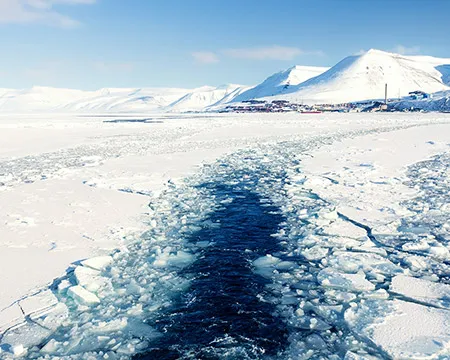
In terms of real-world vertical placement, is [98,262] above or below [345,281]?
above

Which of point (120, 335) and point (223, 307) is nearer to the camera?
point (120, 335)

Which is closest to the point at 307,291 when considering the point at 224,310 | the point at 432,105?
the point at 224,310

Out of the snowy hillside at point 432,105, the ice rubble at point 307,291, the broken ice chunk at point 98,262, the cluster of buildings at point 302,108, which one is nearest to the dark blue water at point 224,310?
the ice rubble at point 307,291

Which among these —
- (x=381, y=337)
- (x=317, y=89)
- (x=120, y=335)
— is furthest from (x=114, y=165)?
(x=317, y=89)

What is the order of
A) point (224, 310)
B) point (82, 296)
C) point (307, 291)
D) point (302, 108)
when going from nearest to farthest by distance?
1. point (224, 310)
2. point (82, 296)
3. point (307, 291)
4. point (302, 108)

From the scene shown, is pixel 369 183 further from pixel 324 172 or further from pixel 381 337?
pixel 381 337

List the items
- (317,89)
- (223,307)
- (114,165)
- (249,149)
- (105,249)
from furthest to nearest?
(317,89), (249,149), (114,165), (105,249), (223,307)

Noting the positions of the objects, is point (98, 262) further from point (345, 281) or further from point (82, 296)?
point (345, 281)
